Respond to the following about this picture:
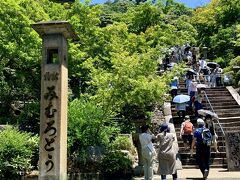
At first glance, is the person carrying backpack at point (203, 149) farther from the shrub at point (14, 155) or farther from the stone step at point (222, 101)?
the stone step at point (222, 101)

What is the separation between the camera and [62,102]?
10578 millimetres

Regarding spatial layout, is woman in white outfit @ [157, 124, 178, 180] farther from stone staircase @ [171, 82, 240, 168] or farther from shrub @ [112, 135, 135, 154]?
stone staircase @ [171, 82, 240, 168]

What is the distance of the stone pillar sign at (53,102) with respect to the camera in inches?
404

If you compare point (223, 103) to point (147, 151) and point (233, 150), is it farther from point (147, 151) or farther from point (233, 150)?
point (147, 151)

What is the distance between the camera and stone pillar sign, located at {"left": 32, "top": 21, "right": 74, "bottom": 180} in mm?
10258

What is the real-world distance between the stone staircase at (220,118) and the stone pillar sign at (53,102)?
23.0ft

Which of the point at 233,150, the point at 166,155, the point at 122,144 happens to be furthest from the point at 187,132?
the point at 166,155

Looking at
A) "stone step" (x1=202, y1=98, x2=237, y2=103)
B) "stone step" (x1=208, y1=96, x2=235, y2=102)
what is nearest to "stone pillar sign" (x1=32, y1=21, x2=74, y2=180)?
"stone step" (x1=202, y1=98, x2=237, y2=103)

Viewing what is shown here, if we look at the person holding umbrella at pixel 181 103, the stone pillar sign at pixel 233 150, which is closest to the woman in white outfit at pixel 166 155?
the stone pillar sign at pixel 233 150

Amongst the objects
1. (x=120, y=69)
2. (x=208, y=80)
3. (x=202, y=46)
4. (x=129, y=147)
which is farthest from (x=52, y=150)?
(x=202, y=46)

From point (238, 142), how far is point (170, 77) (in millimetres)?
3401

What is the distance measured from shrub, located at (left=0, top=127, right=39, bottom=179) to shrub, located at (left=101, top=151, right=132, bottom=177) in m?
2.43

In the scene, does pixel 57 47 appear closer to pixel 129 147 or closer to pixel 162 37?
pixel 129 147

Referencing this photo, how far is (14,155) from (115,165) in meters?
3.20
